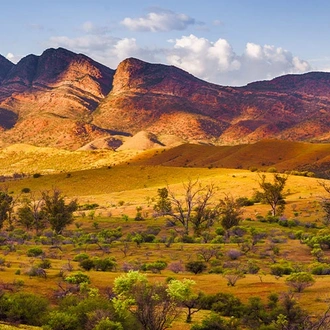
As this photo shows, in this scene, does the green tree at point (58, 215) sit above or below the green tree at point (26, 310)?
above

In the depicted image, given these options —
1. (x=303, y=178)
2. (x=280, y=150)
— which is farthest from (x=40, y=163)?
(x=303, y=178)

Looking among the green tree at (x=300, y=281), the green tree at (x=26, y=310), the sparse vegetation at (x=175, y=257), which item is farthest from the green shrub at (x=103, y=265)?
the green tree at (x=300, y=281)

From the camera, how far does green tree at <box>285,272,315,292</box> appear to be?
2730 centimetres

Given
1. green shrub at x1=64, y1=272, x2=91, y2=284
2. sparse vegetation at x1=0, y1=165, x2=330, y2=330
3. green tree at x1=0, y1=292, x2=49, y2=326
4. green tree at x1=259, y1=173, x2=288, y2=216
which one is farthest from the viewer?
green tree at x1=259, y1=173, x2=288, y2=216

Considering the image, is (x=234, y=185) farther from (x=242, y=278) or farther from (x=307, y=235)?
(x=242, y=278)

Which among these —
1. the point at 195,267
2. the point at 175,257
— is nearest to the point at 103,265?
the point at 195,267

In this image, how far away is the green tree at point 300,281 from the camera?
27.3m

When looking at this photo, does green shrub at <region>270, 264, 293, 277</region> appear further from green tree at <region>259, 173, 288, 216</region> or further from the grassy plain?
green tree at <region>259, 173, 288, 216</region>

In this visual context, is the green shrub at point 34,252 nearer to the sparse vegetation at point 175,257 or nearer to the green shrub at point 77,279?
the sparse vegetation at point 175,257

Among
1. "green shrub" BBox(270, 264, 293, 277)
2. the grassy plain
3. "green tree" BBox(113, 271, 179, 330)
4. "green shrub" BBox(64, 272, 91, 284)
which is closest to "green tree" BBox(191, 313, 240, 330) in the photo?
the grassy plain

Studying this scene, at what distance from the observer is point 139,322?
1992 cm

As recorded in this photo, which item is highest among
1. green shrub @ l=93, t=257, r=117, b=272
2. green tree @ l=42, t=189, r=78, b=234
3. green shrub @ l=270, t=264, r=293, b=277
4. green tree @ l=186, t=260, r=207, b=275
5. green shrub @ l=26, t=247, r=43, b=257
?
green tree @ l=42, t=189, r=78, b=234

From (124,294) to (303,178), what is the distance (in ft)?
243

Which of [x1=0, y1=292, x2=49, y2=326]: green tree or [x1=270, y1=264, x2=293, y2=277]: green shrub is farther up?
[x1=0, y1=292, x2=49, y2=326]: green tree
